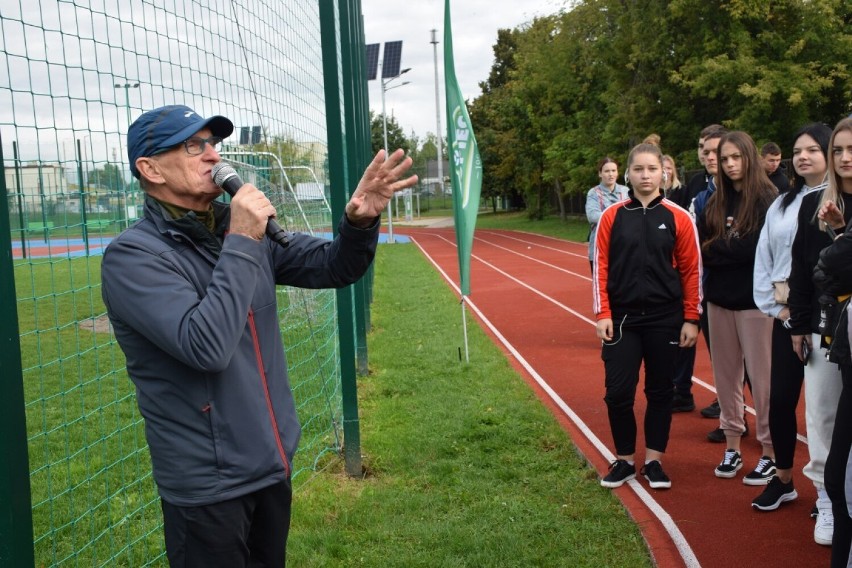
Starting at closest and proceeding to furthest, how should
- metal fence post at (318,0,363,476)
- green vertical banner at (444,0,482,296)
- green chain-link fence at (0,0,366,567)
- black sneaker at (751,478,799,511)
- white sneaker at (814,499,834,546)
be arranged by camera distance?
green chain-link fence at (0,0,366,567), white sneaker at (814,499,834,546), black sneaker at (751,478,799,511), metal fence post at (318,0,363,476), green vertical banner at (444,0,482,296)

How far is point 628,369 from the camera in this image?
506 centimetres

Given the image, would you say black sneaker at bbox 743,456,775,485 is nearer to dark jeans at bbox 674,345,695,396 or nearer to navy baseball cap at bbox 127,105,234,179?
dark jeans at bbox 674,345,695,396

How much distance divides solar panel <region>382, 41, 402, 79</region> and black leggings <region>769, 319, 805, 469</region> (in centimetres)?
3394

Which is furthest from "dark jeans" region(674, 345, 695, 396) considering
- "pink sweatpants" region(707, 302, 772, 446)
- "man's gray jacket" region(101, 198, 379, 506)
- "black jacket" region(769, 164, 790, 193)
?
"man's gray jacket" region(101, 198, 379, 506)

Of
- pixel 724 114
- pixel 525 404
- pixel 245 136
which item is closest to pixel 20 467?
pixel 245 136

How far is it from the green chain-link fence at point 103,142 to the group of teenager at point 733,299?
72.5 inches

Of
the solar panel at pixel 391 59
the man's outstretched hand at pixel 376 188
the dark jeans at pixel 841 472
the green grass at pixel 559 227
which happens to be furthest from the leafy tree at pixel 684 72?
the man's outstretched hand at pixel 376 188

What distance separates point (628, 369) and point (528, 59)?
3784cm

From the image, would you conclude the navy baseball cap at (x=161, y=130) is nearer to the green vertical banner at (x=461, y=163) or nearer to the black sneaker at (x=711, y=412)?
the black sneaker at (x=711, y=412)

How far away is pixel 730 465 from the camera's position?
17.3ft

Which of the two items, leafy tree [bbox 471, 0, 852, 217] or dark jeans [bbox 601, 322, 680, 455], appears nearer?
dark jeans [bbox 601, 322, 680, 455]

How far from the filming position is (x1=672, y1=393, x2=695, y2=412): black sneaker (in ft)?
22.6

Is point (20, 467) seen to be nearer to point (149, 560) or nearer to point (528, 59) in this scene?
point (149, 560)

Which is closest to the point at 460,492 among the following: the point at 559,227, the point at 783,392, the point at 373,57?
the point at 783,392
